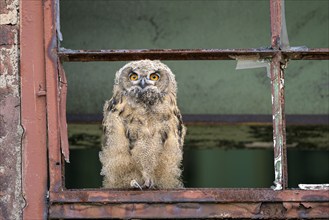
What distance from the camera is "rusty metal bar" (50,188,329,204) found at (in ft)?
9.91

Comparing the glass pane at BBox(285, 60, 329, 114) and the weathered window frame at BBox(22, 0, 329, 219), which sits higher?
the glass pane at BBox(285, 60, 329, 114)

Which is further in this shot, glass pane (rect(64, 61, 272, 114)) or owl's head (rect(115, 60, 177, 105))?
glass pane (rect(64, 61, 272, 114))

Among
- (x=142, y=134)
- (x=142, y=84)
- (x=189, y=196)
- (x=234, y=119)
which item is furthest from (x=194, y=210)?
(x=234, y=119)

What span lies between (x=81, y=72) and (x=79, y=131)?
387 mm

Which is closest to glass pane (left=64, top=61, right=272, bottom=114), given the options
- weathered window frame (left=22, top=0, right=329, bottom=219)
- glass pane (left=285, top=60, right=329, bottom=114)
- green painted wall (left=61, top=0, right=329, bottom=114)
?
green painted wall (left=61, top=0, right=329, bottom=114)

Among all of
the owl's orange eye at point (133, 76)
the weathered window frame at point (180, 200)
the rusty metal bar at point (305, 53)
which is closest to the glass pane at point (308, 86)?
the owl's orange eye at point (133, 76)

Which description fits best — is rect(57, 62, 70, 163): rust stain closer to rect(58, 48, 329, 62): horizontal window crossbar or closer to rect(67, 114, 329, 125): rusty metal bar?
rect(58, 48, 329, 62): horizontal window crossbar

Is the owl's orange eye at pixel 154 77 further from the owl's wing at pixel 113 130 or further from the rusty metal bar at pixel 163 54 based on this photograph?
Result: the rusty metal bar at pixel 163 54

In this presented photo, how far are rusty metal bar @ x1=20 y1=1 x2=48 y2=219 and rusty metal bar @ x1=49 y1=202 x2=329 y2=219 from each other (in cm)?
9

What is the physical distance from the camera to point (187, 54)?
315 cm

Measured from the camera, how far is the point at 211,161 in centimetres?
665

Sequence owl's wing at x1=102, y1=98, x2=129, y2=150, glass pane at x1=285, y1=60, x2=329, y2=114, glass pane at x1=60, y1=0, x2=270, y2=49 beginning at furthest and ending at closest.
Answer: glass pane at x1=285, y1=60, x2=329, y2=114, glass pane at x1=60, y1=0, x2=270, y2=49, owl's wing at x1=102, y1=98, x2=129, y2=150

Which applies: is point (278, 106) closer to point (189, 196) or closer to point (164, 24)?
point (189, 196)

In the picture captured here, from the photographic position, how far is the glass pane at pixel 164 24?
194 inches
